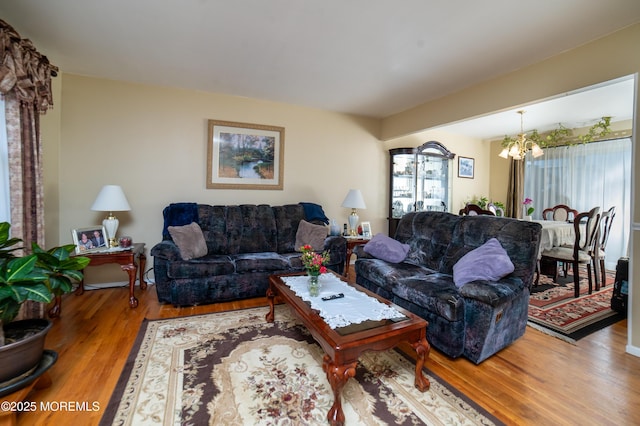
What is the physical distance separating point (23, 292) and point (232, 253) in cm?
224

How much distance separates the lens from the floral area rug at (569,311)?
8.54ft

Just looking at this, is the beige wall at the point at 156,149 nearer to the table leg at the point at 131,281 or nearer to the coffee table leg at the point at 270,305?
the table leg at the point at 131,281

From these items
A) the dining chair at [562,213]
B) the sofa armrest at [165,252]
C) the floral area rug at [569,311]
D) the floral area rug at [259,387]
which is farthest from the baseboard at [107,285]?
the dining chair at [562,213]

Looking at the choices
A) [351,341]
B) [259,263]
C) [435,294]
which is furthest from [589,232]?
[259,263]

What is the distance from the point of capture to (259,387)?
172cm

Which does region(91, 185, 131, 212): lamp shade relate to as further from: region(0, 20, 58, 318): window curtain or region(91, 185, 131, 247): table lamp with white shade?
region(0, 20, 58, 318): window curtain

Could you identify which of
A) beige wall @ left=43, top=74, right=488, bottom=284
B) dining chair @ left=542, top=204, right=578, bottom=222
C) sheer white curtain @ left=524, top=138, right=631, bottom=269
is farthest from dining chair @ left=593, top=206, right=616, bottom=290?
beige wall @ left=43, top=74, right=488, bottom=284

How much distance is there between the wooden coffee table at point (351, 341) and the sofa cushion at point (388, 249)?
1220 millimetres

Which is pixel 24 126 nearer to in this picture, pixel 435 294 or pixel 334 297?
pixel 334 297

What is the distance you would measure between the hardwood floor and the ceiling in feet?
8.24

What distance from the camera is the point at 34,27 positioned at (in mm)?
2346

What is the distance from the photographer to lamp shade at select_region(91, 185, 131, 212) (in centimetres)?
294

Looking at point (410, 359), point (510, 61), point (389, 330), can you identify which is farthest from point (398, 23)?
point (410, 359)

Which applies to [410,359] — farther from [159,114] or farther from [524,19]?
[159,114]
